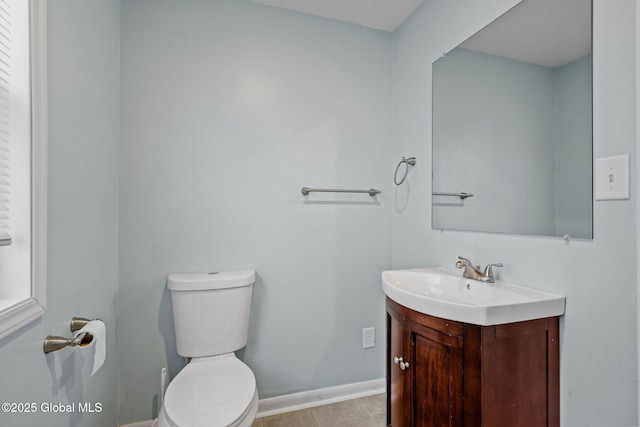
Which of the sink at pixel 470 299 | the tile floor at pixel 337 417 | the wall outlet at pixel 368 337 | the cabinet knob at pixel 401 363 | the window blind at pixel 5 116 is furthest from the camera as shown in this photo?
the wall outlet at pixel 368 337

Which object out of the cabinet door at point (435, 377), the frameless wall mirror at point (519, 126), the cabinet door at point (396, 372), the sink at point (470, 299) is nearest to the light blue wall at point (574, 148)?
the frameless wall mirror at point (519, 126)

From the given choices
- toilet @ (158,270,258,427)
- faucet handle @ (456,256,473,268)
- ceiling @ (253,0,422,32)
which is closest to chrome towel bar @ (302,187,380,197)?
toilet @ (158,270,258,427)

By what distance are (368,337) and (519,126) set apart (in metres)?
1.47

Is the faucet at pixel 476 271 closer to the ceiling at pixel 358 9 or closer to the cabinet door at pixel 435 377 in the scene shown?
the cabinet door at pixel 435 377

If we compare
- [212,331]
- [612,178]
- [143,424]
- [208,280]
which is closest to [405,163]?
[612,178]

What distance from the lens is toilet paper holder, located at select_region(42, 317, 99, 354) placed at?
2.83 feet

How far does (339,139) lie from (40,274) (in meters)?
1.53

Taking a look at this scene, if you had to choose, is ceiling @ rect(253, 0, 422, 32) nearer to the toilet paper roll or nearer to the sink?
the sink

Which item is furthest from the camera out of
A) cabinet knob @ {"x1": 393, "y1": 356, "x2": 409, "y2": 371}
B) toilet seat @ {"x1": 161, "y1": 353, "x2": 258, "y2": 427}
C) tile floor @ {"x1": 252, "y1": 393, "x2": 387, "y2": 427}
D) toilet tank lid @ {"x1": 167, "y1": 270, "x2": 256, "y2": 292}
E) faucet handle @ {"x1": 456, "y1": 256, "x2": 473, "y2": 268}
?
tile floor @ {"x1": 252, "y1": 393, "x2": 387, "y2": 427}

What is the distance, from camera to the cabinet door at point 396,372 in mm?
1214

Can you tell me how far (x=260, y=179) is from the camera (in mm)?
1736

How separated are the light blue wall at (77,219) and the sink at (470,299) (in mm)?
1150

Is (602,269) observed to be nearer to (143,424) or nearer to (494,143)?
(494,143)

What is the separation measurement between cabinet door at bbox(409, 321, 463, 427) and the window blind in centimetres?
129
